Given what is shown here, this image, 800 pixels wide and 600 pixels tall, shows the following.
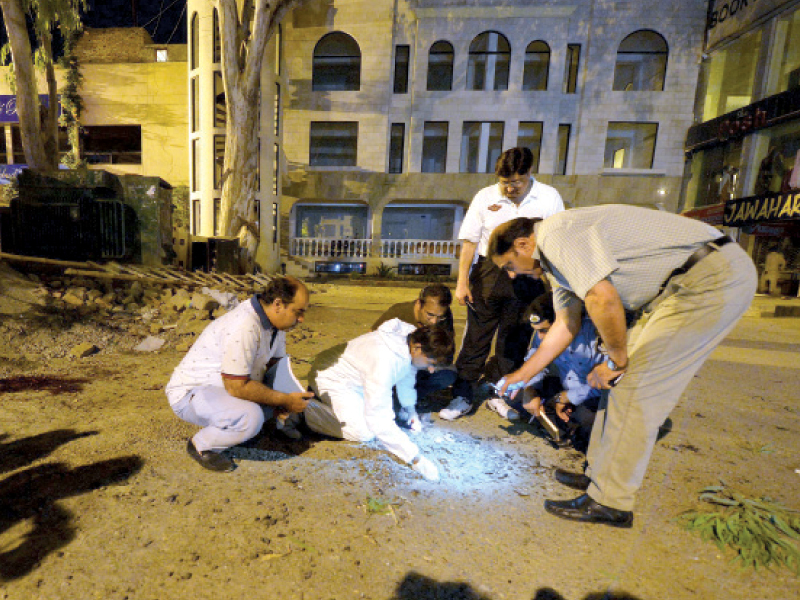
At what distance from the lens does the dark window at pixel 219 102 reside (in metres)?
11.9

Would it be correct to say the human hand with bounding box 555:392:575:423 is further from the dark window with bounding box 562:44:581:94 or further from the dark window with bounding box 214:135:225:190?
the dark window with bounding box 562:44:581:94

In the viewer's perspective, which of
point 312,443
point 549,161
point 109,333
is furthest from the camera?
point 549,161

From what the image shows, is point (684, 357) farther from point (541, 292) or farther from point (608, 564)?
point (541, 292)

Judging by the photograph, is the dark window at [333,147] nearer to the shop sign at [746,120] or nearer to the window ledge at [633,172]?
the window ledge at [633,172]

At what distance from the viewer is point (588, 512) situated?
219cm

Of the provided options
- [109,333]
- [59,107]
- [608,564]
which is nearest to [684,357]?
[608,564]

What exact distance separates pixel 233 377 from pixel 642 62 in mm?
19782

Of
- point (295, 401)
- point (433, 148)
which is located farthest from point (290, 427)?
point (433, 148)

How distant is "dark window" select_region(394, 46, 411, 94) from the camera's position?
49.7 feet

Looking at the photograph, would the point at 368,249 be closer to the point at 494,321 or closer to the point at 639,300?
the point at 494,321

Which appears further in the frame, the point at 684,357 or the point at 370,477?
the point at 370,477

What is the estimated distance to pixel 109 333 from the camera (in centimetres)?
522

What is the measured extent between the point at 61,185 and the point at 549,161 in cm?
1435

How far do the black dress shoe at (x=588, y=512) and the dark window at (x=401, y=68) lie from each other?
15862 mm
